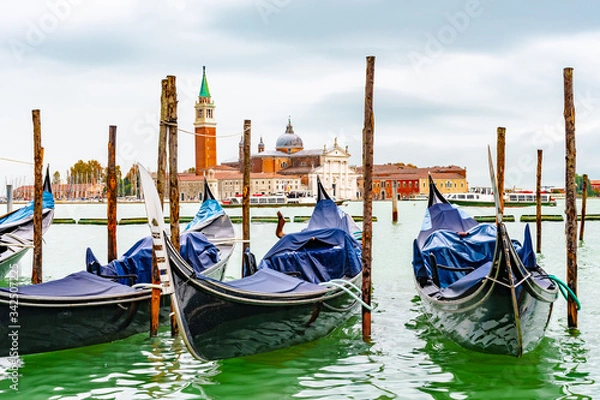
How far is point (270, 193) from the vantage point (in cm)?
7531

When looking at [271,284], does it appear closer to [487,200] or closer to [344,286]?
[344,286]

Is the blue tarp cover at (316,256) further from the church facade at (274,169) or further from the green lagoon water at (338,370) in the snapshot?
the church facade at (274,169)

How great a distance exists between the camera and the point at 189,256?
24.8 feet

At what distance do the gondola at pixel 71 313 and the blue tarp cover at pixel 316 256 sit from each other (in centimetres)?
112

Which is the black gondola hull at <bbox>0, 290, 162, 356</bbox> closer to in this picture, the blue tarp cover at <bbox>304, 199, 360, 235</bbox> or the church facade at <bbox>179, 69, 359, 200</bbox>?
the blue tarp cover at <bbox>304, 199, 360, 235</bbox>

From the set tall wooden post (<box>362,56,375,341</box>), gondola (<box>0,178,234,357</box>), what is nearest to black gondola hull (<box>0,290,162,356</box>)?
gondola (<box>0,178,234,357</box>)

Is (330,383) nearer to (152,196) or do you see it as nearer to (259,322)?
(259,322)

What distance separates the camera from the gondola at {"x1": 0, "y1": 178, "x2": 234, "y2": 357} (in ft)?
17.1

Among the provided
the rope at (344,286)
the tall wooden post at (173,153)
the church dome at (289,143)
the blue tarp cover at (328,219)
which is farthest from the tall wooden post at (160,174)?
the church dome at (289,143)

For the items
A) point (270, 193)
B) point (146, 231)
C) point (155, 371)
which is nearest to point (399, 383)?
point (155, 371)

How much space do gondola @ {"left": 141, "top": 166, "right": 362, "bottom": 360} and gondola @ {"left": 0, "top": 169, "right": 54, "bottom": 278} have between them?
3.94 m

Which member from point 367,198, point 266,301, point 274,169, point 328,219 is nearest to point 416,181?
point 274,169

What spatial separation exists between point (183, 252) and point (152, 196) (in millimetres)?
3043

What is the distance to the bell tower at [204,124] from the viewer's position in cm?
7600
